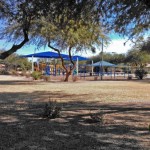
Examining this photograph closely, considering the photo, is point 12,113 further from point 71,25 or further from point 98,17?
point 98,17

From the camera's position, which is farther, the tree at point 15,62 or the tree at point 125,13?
the tree at point 15,62

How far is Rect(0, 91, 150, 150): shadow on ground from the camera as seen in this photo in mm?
8258

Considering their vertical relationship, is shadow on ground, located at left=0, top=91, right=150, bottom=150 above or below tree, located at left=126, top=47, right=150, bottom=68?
below

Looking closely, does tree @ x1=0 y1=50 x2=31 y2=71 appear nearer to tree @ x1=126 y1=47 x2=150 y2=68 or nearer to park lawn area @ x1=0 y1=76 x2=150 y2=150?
tree @ x1=126 y1=47 x2=150 y2=68

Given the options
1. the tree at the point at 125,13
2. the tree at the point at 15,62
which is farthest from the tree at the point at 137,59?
the tree at the point at 125,13

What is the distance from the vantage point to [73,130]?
10.1m

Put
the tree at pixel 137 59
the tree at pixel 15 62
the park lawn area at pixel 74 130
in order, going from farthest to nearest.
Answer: the tree at pixel 137 59
the tree at pixel 15 62
the park lawn area at pixel 74 130

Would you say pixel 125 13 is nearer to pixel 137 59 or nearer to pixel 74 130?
pixel 74 130

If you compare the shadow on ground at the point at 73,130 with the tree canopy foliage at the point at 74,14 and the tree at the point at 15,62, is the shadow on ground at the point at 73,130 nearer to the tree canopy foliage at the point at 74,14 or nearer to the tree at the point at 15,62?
the tree canopy foliage at the point at 74,14

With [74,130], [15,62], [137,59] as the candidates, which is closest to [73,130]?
[74,130]

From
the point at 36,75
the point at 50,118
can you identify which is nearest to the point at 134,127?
the point at 50,118

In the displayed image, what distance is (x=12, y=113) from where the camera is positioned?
524 inches

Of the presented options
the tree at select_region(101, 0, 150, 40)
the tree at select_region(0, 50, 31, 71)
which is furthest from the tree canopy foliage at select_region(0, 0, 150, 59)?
the tree at select_region(0, 50, 31, 71)

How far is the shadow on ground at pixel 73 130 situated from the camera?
8.26 m
